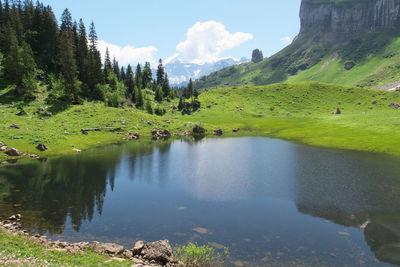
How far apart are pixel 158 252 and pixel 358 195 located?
3005 cm

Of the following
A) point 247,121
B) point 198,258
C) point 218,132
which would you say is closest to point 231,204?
point 198,258

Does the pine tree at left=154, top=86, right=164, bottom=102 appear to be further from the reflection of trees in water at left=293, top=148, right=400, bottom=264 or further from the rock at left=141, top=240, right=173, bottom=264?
the rock at left=141, top=240, right=173, bottom=264

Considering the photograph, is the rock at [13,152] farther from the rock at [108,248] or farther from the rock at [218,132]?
the rock at [218,132]

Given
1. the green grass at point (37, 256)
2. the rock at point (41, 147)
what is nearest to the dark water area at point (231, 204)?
the green grass at point (37, 256)

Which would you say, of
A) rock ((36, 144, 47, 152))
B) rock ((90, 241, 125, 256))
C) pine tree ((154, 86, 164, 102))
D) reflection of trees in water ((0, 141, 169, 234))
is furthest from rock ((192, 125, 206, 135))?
rock ((90, 241, 125, 256))

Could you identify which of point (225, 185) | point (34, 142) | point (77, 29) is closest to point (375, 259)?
point (225, 185)

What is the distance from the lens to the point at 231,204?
109 feet

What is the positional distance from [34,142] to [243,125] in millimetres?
92143

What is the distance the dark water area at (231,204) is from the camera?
23.8 metres

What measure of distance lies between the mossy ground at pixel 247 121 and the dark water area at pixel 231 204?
46.1ft

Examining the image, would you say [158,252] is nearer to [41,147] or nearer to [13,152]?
[13,152]

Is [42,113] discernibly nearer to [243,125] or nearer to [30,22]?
[30,22]

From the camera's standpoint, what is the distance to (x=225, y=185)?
40.8 m

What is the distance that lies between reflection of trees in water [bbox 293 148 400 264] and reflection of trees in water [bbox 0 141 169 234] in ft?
94.0
